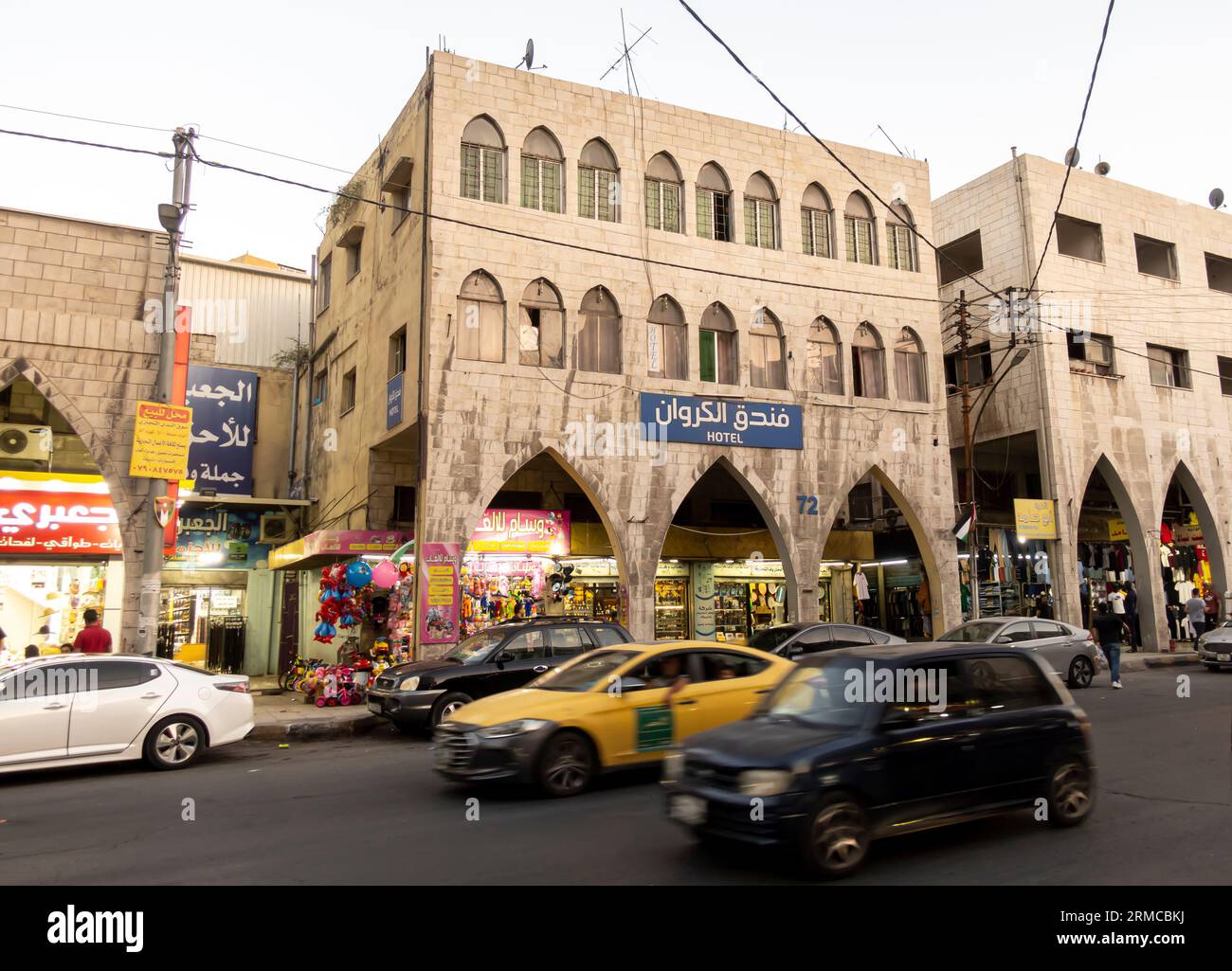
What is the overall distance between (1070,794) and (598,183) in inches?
675

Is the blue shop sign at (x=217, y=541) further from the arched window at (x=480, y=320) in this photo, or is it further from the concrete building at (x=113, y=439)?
the arched window at (x=480, y=320)

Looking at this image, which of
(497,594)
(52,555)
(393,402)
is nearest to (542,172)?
(393,402)

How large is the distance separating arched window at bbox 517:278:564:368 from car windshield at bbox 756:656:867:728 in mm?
13300

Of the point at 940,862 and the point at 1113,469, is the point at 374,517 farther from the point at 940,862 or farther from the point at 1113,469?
the point at 1113,469

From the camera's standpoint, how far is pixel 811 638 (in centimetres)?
1561

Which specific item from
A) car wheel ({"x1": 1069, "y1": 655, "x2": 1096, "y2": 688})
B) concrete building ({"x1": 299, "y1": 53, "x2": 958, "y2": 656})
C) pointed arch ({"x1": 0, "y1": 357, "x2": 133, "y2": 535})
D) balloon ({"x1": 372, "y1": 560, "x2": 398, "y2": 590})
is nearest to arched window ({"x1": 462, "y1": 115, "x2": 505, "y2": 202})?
concrete building ({"x1": 299, "y1": 53, "x2": 958, "y2": 656})

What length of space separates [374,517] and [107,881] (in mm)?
15031

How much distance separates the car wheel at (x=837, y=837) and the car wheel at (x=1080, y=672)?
568 inches

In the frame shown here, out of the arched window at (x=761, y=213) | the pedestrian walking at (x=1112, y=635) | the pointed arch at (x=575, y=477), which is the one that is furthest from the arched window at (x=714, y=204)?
the pedestrian walking at (x=1112, y=635)

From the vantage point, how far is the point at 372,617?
722 inches

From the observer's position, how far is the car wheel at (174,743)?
1048 cm

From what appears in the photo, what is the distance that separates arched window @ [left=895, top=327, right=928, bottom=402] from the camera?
23406 millimetres

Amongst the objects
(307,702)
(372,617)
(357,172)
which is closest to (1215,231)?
(357,172)

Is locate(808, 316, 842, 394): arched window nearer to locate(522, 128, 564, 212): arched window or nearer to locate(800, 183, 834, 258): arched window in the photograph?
locate(800, 183, 834, 258): arched window
